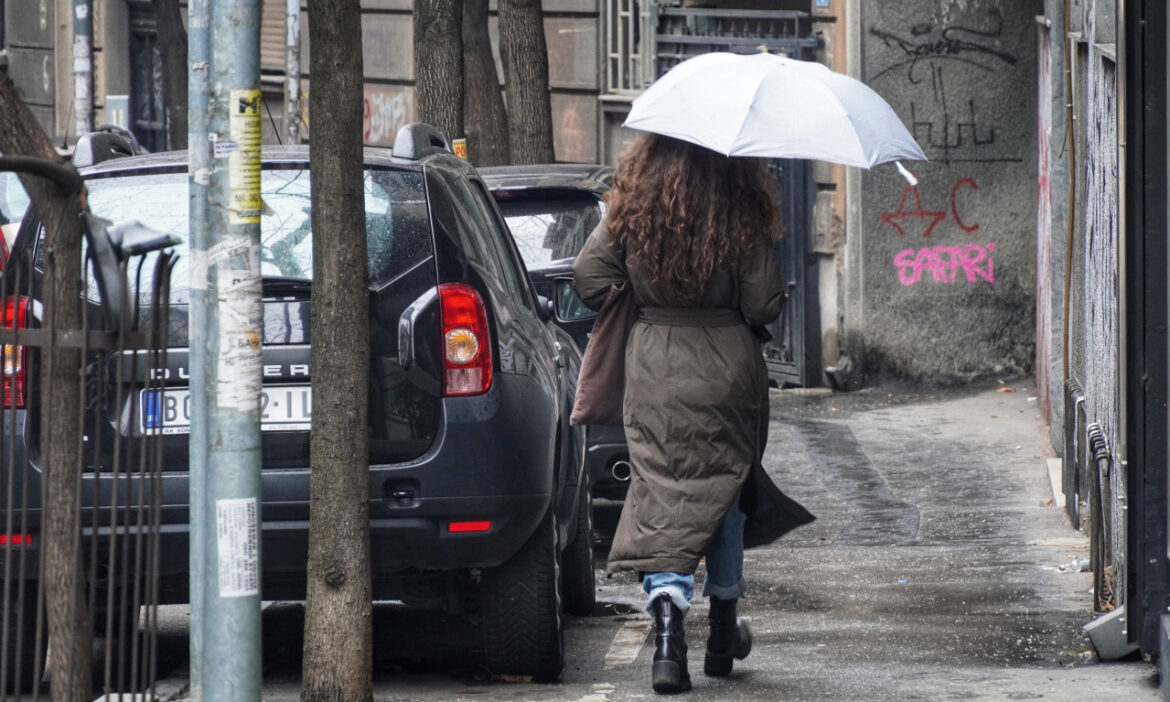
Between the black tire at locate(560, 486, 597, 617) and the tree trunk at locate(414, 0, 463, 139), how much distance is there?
4.43 m

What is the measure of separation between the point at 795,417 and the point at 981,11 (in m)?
3.14

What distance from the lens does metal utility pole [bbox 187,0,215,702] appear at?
13.6 feet

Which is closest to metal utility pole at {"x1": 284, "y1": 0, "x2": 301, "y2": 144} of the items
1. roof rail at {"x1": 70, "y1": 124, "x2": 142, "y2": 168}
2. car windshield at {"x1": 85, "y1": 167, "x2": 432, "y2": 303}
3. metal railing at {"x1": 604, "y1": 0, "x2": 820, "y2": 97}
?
metal railing at {"x1": 604, "y1": 0, "x2": 820, "y2": 97}

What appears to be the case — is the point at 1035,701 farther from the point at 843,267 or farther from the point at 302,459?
the point at 843,267

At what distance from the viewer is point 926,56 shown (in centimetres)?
1280

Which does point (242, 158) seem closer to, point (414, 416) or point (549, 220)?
point (414, 416)

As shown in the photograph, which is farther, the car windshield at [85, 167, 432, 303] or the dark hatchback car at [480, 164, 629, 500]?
the dark hatchback car at [480, 164, 629, 500]

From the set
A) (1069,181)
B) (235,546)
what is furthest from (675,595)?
(1069,181)

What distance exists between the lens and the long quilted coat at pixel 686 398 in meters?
5.33

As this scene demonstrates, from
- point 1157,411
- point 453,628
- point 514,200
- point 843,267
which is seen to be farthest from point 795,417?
point 1157,411

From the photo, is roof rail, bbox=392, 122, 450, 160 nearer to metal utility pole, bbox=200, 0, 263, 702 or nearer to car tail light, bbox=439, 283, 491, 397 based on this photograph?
car tail light, bbox=439, 283, 491, 397

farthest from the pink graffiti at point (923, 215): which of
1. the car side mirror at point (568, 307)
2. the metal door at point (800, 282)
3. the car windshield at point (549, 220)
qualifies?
the car side mirror at point (568, 307)

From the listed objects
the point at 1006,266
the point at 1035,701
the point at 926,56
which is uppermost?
the point at 926,56

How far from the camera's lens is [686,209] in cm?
532
